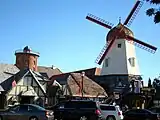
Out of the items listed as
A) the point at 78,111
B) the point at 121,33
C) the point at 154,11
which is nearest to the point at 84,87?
the point at 121,33

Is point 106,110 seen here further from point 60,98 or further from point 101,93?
point 101,93

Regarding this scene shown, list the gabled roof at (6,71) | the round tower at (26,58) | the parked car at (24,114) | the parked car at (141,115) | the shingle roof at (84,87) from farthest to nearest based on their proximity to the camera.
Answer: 1. the round tower at (26,58)
2. the shingle roof at (84,87)
3. the gabled roof at (6,71)
4. the parked car at (141,115)
5. the parked car at (24,114)

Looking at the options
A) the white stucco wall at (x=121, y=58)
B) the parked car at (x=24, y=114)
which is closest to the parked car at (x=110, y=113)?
the parked car at (x=24, y=114)

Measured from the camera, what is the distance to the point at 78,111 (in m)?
27.6

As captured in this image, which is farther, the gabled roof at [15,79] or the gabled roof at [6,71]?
the gabled roof at [6,71]

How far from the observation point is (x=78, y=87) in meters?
57.0

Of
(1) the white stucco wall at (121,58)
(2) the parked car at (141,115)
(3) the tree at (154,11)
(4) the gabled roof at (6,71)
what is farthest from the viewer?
(1) the white stucco wall at (121,58)

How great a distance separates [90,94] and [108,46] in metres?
12.6

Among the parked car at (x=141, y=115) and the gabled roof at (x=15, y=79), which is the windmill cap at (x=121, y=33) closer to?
the gabled roof at (x=15, y=79)

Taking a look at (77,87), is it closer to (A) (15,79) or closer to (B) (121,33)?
(A) (15,79)

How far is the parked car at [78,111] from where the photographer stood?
89.5 feet

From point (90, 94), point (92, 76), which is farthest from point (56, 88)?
point (92, 76)

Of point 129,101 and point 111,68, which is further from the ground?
point 111,68

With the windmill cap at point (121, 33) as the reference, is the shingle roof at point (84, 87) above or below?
below
